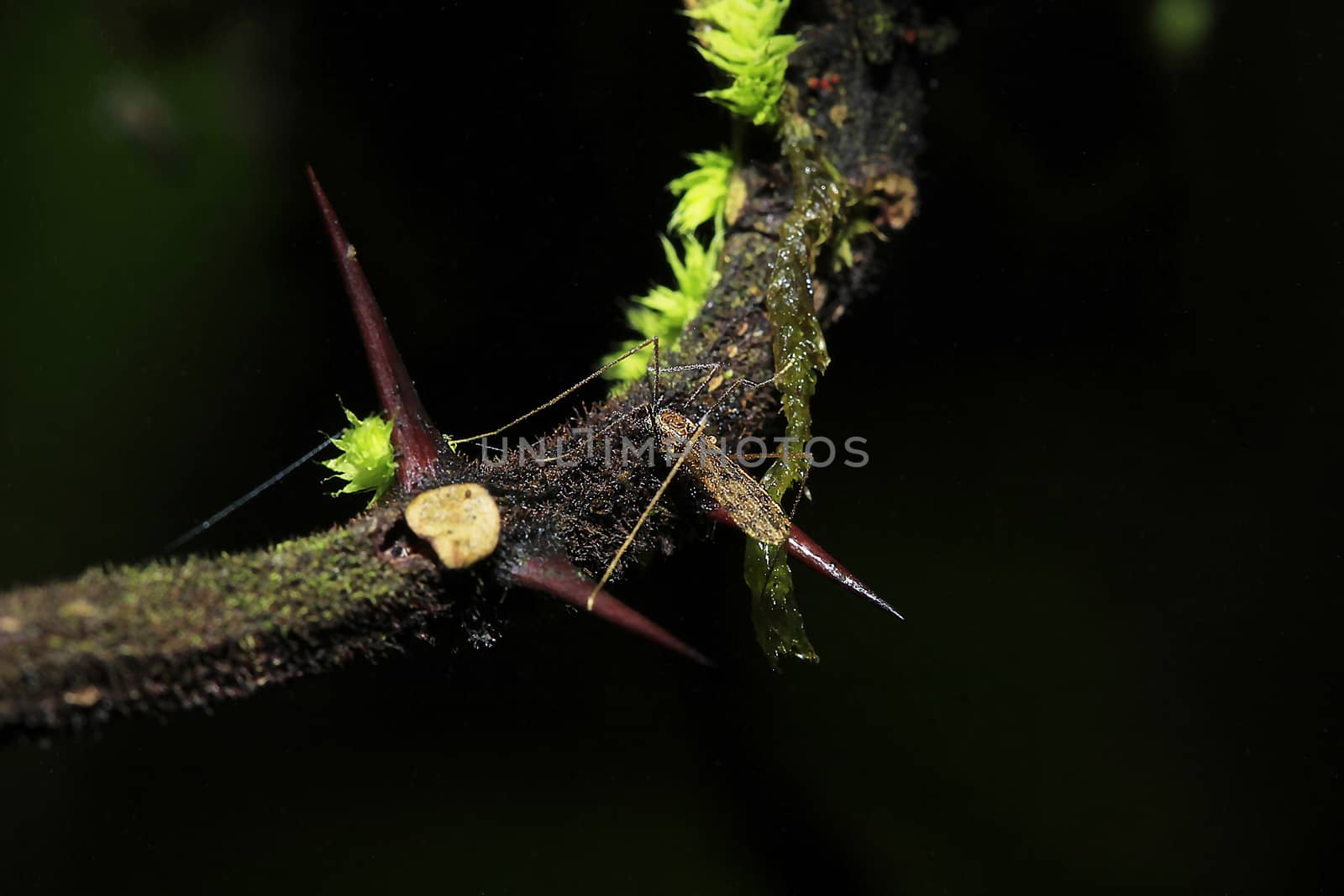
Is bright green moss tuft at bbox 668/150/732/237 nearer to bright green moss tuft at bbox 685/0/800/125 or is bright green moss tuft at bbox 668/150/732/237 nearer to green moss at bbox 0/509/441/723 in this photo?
bright green moss tuft at bbox 685/0/800/125

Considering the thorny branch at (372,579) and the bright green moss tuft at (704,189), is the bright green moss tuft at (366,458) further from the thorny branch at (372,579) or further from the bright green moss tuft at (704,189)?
the bright green moss tuft at (704,189)

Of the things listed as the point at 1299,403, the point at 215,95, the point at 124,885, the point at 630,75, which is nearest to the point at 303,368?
the point at 215,95

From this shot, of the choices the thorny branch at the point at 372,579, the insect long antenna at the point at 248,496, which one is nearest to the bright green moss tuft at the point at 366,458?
the insect long antenna at the point at 248,496

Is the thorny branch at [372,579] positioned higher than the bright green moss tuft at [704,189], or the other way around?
the bright green moss tuft at [704,189]

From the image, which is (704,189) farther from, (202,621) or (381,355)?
(202,621)

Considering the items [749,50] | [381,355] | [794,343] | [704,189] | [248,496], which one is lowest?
[794,343]

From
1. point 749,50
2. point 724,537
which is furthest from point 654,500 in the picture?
point 749,50

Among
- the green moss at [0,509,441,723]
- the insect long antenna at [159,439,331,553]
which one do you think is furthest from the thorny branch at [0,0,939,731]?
the insect long antenna at [159,439,331,553]
